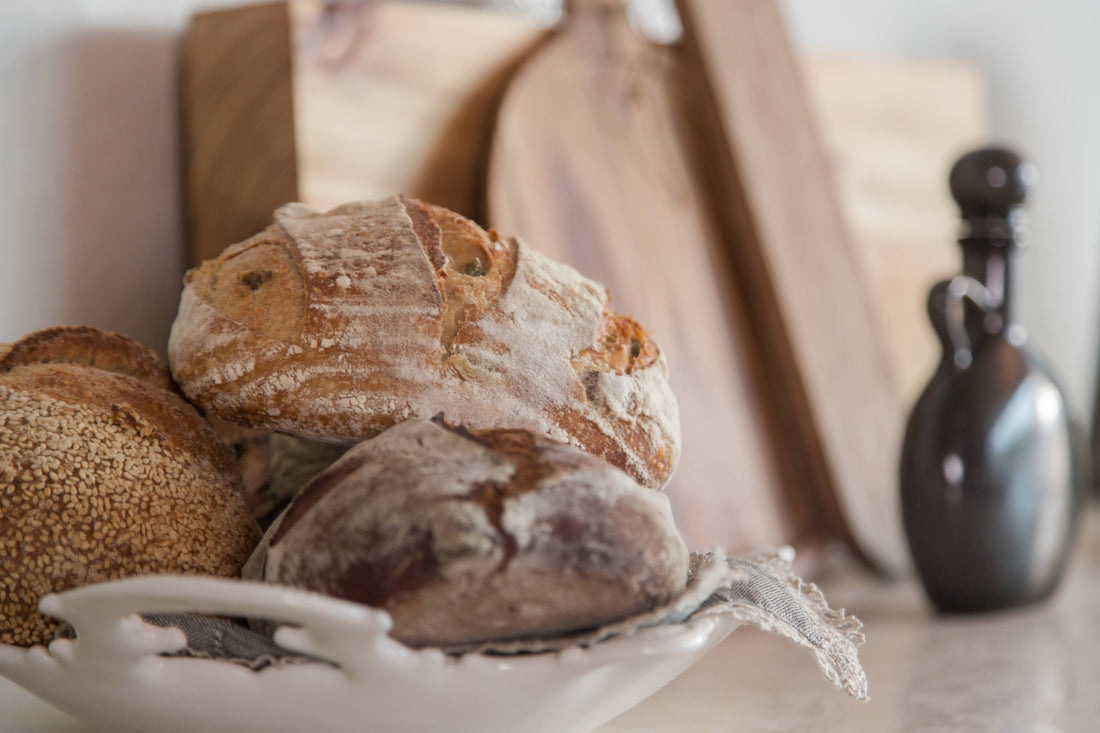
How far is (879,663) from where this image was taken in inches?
34.7

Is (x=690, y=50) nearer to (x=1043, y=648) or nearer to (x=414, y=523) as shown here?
(x=1043, y=648)

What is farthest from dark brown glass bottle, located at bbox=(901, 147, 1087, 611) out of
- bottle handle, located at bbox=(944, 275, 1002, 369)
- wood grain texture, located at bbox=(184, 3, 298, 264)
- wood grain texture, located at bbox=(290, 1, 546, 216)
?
wood grain texture, located at bbox=(184, 3, 298, 264)

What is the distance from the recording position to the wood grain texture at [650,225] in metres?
1.00

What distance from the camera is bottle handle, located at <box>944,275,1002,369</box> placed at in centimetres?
101

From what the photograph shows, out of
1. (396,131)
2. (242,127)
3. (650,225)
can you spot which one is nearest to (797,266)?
(650,225)

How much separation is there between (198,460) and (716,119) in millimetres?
809

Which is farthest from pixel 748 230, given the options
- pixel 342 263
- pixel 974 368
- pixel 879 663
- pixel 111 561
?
pixel 111 561

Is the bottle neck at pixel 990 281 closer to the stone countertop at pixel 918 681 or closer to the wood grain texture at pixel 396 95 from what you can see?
the stone countertop at pixel 918 681

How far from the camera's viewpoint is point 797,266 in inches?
47.0

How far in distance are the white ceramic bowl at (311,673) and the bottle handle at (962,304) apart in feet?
2.22

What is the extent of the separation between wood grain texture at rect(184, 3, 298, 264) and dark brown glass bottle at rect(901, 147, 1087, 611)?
2.04 feet

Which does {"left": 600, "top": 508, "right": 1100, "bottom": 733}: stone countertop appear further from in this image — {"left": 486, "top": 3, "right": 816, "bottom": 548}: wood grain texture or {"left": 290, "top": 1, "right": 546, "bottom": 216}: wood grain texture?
{"left": 290, "top": 1, "right": 546, "bottom": 216}: wood grain texture

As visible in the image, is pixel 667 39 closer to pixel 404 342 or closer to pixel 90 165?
pixel 90 165

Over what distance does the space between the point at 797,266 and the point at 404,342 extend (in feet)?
2.57
